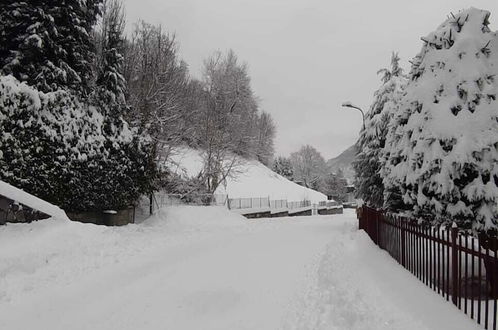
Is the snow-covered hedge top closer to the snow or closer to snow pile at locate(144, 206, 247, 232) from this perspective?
the snow

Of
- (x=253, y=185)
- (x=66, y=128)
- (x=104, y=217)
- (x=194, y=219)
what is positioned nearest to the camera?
(x=66, y=128)

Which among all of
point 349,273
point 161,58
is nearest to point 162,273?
point 349,273

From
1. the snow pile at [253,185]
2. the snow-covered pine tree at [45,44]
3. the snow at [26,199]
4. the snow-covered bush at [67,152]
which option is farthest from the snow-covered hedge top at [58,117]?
the snow pile at [253,185]

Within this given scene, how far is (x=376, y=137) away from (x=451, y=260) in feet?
38.6

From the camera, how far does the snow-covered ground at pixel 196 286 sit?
5699mm

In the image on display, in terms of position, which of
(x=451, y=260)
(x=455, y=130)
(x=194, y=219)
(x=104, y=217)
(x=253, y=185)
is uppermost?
(x=455, y=130)

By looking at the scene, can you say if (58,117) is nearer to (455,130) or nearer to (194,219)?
(194,219)

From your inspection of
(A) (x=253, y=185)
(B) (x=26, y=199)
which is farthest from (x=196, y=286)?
(A) (x=253, y=185)

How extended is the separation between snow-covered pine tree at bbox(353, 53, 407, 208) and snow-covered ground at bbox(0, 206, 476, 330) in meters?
5.53

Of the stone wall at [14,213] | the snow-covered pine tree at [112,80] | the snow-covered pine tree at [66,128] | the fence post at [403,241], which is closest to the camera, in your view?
the fence post at [403,241]

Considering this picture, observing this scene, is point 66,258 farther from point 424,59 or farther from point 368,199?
point 368,199

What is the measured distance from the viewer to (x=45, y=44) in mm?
15977

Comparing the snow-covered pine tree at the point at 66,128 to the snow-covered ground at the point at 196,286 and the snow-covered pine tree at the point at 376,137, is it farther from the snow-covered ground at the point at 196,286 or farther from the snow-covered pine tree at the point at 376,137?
the snow-covered pine tree at the point at 376,137

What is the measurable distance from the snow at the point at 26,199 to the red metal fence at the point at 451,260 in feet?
31.3
